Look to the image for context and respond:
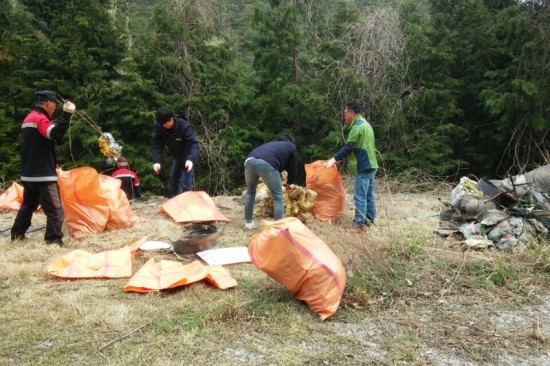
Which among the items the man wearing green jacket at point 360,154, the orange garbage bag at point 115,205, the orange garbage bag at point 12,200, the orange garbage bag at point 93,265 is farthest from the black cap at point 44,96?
the man wearing green jacket at point 360,154

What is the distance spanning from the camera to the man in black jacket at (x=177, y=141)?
4997 millimetres

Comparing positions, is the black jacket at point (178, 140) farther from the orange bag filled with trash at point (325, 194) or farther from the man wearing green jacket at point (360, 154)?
the man wearing green jacket at point (360, 154)

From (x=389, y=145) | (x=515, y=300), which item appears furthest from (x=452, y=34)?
(x=515, y=300)

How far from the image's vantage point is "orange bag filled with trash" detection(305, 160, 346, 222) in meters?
5.09

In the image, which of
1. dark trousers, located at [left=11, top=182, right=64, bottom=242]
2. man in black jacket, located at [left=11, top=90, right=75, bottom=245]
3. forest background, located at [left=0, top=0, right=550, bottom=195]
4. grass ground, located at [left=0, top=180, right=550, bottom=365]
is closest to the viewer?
grass ground, located at [left=0, top=180, right=550, bottom=365]

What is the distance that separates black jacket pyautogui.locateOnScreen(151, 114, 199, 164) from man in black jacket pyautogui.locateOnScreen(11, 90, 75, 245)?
1.29m

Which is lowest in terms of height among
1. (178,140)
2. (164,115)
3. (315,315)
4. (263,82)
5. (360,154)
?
(315,315)

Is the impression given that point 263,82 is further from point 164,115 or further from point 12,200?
point 12,200

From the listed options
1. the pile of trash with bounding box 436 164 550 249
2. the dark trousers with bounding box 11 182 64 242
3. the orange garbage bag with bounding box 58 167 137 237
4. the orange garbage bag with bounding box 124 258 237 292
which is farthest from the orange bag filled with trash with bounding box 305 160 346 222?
the dark trousers with bounding box 11 182 64 242

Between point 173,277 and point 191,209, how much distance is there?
131 cm

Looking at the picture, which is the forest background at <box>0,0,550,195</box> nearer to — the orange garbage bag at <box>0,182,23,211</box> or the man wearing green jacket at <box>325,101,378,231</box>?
the orange garbage bag at <box>0,182,23,211</box>

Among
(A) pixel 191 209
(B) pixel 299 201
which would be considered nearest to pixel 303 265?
(A) pixel 191 209

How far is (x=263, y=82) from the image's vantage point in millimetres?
10266

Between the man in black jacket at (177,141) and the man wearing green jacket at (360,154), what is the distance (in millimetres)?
1632
